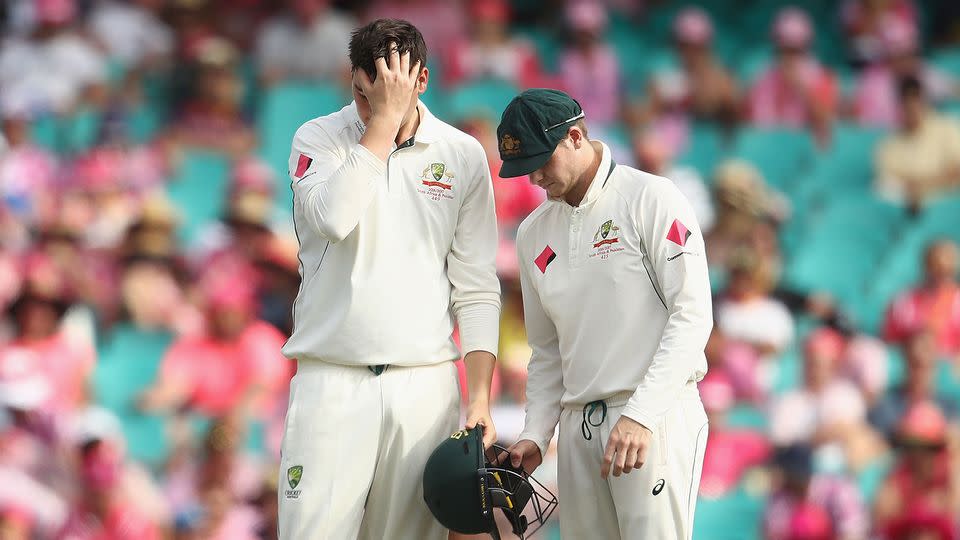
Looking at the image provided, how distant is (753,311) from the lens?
376 inches

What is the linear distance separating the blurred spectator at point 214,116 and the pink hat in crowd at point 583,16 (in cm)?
307

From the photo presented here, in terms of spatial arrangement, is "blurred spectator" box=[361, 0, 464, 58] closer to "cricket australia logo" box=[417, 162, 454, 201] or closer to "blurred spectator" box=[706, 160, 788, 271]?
"blurred spectator" box=[706, 160, 788, 271]

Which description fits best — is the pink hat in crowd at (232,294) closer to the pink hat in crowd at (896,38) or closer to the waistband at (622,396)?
the waistband at (622,396)

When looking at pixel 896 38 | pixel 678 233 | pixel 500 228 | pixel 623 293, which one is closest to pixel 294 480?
pixel 623 293

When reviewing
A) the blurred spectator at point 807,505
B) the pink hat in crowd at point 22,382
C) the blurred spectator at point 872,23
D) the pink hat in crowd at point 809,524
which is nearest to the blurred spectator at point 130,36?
the pink hat in crowd at point 22,382

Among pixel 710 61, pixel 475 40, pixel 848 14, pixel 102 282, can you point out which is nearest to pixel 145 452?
pixel 102 282

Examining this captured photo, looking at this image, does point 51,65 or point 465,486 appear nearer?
point 465,486

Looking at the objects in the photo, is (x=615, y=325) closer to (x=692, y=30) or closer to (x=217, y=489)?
(x=217, y=489)

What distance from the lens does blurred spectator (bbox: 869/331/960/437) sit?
29.9ft

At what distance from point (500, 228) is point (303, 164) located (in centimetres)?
546

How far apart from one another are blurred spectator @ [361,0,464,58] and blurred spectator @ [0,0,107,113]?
2.42 metres

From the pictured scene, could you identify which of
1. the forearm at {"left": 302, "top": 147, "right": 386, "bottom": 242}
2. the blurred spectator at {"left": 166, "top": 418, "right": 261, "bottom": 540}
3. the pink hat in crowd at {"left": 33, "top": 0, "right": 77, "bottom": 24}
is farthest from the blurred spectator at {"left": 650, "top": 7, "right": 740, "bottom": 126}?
the forearm at {"left": 302, "top": 147, "right": 386, "bottom": 242}

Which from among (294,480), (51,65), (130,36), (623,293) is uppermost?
(130,36)

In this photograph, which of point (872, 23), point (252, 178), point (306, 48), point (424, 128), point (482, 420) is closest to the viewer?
point (482, 420)
